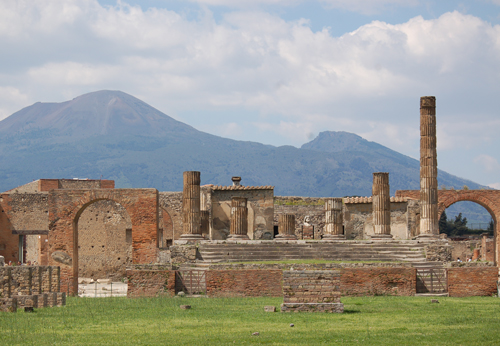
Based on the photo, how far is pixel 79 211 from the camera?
104 feet

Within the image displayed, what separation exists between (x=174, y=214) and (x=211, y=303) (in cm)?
2368

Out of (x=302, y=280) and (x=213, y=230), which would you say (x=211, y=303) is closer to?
(x=302, y=280)

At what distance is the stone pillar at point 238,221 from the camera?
34.1 meters

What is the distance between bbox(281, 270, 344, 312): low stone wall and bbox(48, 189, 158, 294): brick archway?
549 inches

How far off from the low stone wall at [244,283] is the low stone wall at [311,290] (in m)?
5.69

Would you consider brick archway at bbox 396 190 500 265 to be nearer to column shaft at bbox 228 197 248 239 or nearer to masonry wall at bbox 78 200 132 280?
column shaft at bbox 228 197 248 239

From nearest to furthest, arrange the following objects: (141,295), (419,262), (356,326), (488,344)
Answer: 1. (488,344)
2. (356,326)
3. (141,295)
4. (419,262)

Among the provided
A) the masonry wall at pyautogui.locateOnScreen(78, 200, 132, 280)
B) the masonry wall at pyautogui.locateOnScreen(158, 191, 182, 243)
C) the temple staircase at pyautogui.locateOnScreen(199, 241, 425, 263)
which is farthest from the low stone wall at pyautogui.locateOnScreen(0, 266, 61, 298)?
the masonry wall at pyautogui.locateOnScreen(158, 191, 182, 243)

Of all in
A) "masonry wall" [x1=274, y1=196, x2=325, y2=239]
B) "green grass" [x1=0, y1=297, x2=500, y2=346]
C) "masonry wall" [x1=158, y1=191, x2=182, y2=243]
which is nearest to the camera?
"green grass" [x1=0, y1=297, x2=500, y2=346]

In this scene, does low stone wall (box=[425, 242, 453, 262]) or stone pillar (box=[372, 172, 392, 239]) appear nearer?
low stone wall (box=[425, 242, 453, 262])

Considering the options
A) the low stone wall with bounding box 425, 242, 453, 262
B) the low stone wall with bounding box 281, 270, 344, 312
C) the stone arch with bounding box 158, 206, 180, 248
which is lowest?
the low stone wall with bounding box 281, 270, 344, 312

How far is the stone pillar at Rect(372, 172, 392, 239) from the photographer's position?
34.2m

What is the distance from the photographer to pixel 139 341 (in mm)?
13758

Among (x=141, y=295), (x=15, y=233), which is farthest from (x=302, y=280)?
(x=15, y=233)
